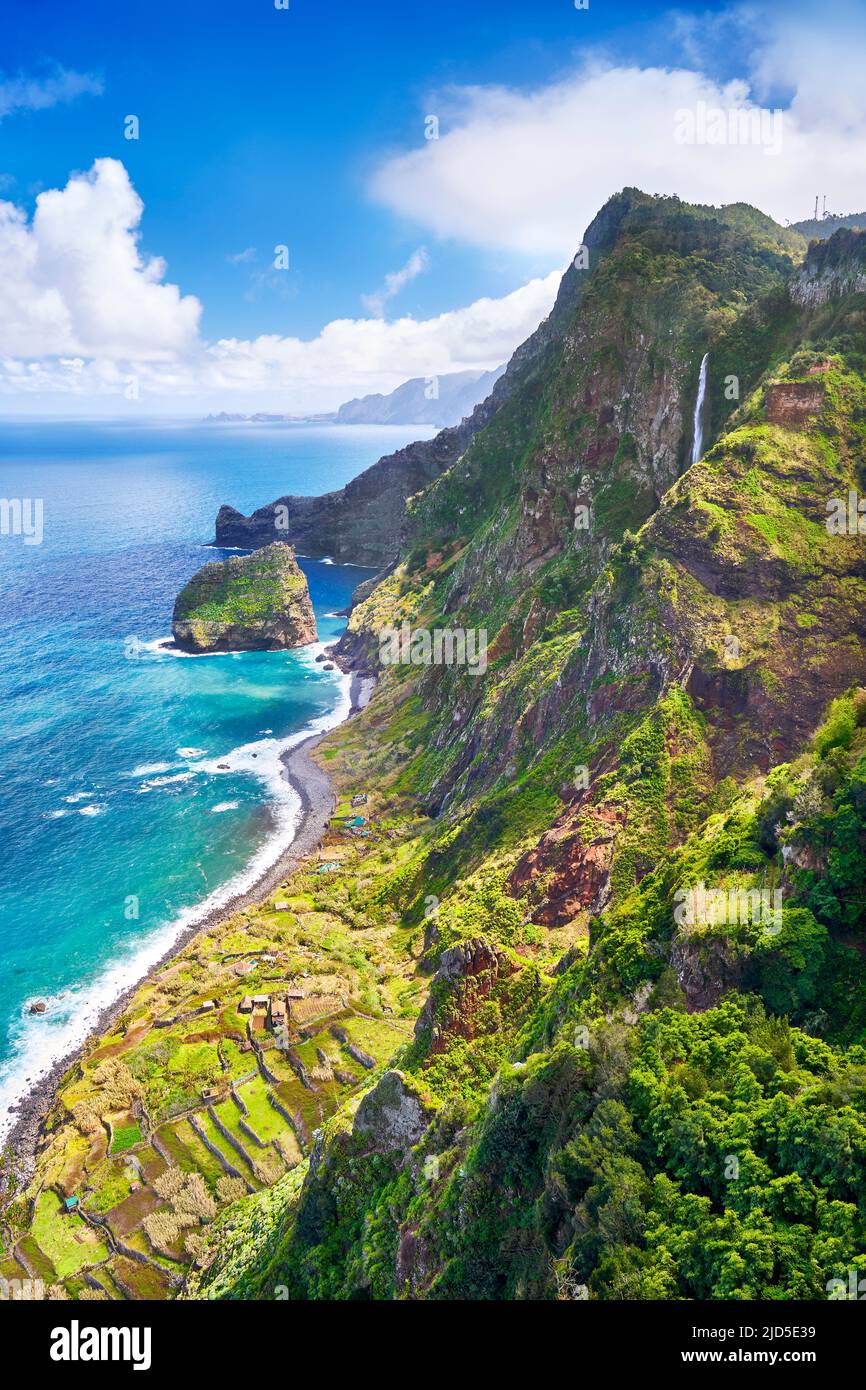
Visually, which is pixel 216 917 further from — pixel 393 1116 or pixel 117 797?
pixel 393 1116

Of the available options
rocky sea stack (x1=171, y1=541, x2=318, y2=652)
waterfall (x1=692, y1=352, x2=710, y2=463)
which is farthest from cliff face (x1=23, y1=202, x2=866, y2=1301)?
rocky sea stack (x1=171, y1=541, x2=318, y2=652)

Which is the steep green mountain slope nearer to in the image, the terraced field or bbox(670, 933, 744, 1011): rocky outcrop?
bbox(670, 933, 744, 1011): rocky outcrop

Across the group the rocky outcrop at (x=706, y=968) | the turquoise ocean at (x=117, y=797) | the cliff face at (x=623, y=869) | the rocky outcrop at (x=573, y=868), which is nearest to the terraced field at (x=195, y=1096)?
the cliff face at (x=623, y=869)

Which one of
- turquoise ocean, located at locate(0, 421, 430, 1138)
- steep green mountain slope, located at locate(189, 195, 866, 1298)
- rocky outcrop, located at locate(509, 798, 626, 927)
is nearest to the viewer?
steep green mountain slope, located at locate(189, 195, 866, 1298)

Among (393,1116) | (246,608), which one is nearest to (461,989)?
(393,1116)

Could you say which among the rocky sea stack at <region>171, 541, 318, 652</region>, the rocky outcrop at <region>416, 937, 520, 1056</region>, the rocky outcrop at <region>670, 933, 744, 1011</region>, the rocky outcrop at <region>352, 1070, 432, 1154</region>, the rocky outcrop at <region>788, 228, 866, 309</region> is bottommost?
the rocky outcrop at <region>352, 1070, 432, 1154</region>

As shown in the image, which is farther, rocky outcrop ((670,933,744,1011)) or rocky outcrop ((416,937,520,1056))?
rocky outcrop ((416,937,520,1056))

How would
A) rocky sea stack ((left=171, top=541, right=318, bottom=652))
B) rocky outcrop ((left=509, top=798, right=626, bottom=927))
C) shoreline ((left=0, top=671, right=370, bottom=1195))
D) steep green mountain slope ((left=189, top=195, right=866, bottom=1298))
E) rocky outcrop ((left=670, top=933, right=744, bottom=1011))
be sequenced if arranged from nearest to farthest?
steep green mountain slope ((left=189, top=195, right=866, bottom=1298))
rocky outcrop ((left=670, top=933, right=744, bottom=1011))
rocky outcrop ((left=509, top=798, right=626, bottom=927))
shoreline ((left=0, top=671, right=370, bottom=1195))
rocky sea stack ((left=171, top=541, right=318, bottom=652))
